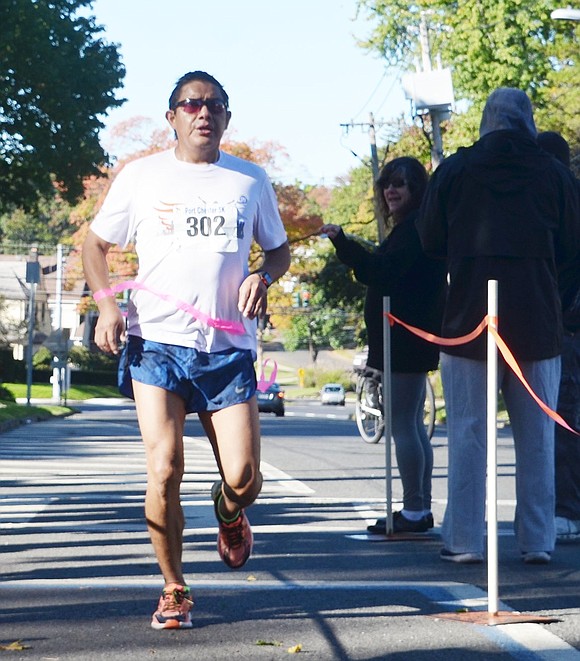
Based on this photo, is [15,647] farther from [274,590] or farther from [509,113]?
[509,113]

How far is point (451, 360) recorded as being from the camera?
7297mm

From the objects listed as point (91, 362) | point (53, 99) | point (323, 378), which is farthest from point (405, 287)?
point (323, 378)

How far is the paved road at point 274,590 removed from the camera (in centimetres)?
498

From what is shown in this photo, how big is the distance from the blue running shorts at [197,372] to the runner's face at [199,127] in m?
0.75

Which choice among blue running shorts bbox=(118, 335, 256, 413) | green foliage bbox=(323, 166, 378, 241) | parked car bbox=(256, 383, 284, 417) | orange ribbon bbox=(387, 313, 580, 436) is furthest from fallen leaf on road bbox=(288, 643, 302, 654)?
green foliage bbox=(323, 166, 378, 241)

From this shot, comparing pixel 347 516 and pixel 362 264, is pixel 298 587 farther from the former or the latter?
pixel 347 516

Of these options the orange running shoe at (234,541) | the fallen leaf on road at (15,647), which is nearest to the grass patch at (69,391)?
the orange running shoe at (234,541)

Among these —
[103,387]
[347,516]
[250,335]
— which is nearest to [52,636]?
[250,335]

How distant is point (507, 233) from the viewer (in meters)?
7.14

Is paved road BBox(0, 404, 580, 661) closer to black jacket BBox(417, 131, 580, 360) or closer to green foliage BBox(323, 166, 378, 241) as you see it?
black jacket BBox(417, 131, 580, 360)

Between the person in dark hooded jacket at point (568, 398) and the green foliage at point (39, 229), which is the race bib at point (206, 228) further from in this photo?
the green foliage at point (39, 229)

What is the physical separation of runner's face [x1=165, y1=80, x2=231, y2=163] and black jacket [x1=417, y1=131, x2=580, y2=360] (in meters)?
1.70

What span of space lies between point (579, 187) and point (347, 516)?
3.30 m

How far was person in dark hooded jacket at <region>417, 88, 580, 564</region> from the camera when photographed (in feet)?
23.5
